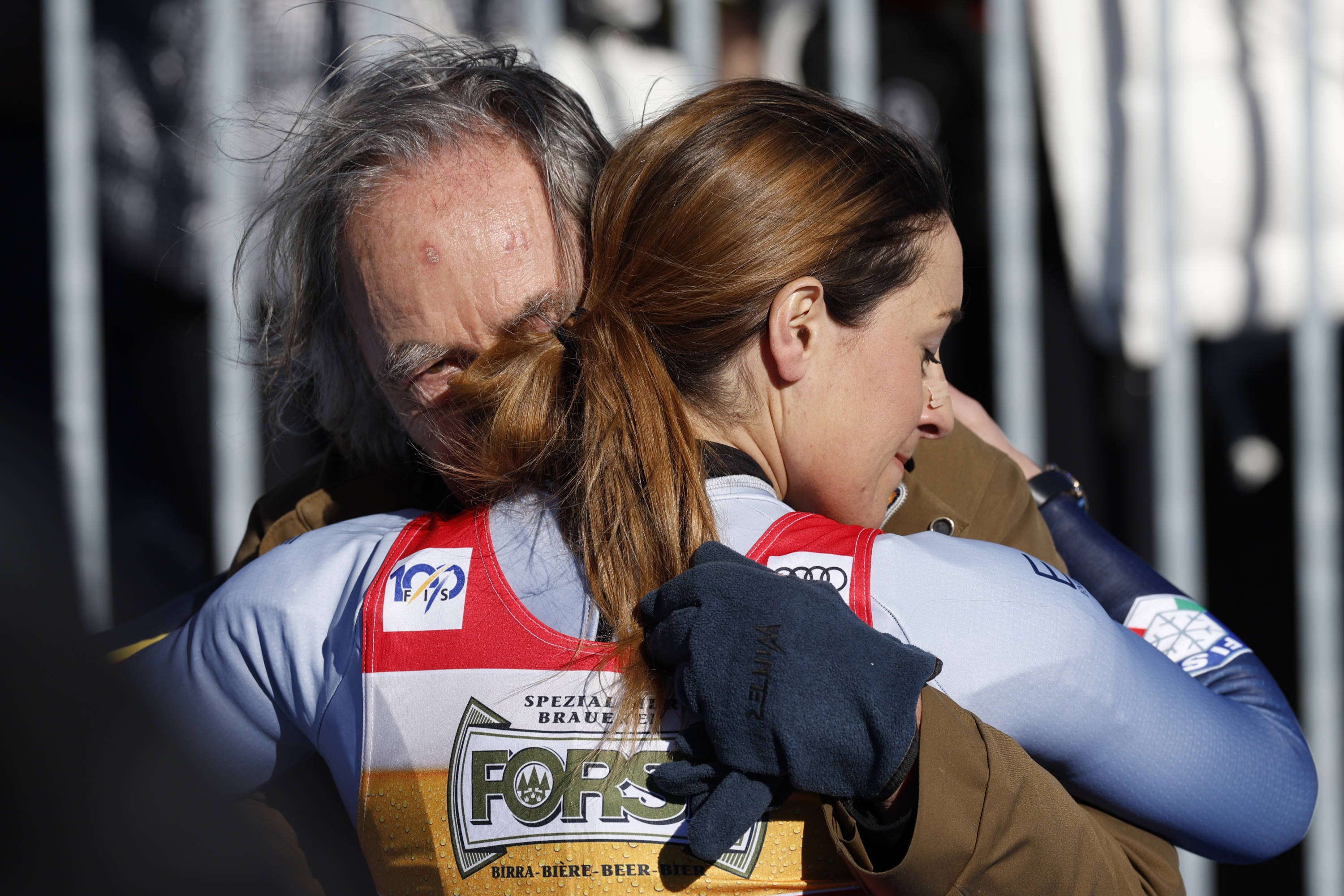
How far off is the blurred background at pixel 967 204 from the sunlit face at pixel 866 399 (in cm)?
160

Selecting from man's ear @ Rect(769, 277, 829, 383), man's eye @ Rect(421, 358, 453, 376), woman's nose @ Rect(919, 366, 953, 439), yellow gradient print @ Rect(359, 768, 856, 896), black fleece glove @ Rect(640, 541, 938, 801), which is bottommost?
yellow gradient print @ Rect(359, 768, 856, 896)

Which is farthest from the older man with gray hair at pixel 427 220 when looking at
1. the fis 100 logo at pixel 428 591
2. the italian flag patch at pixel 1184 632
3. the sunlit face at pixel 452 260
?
the italian flag patch at pixel 1184 632

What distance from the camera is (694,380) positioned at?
3.97 ft

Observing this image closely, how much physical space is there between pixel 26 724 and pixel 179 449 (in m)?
2.84

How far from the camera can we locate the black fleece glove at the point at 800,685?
3.04ft

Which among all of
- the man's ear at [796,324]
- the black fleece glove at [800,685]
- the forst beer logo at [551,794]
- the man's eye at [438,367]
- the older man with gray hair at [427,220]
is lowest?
the forst beer logo at [551,794]

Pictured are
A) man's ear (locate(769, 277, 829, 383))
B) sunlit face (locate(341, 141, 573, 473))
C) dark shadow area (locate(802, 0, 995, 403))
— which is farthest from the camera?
dark shadow area (locate(802, 0, 995, 403))

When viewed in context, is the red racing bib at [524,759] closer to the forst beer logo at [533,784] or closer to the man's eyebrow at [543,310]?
the forst beer logo at [533,784]

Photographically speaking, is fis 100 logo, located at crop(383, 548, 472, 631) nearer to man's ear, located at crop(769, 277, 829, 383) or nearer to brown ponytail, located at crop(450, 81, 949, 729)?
brown ponytail, located at crop(450, 81, 949, 729)

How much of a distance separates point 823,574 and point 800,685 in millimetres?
139

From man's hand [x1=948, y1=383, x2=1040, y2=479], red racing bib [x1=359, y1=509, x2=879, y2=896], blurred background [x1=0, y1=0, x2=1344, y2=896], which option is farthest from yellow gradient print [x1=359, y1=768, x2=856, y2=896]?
blurred background [x1=0, y1=0, x2=1344, y2=896]

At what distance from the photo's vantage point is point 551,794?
3.40 ft

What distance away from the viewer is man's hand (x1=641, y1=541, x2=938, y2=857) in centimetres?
93

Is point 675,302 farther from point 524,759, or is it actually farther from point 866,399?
point 524,759
